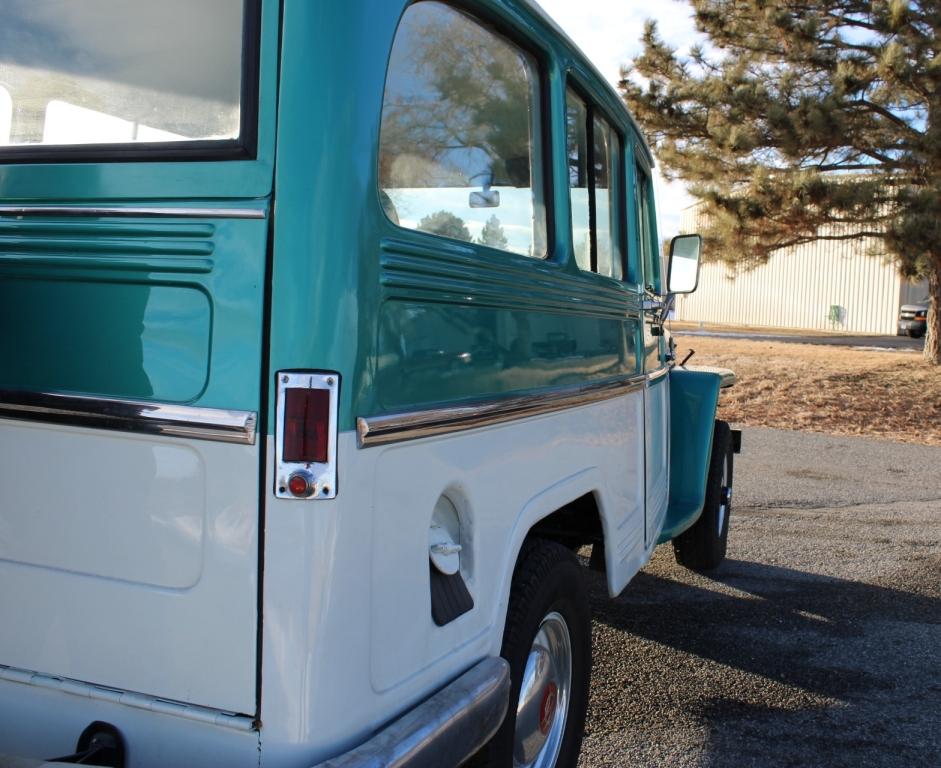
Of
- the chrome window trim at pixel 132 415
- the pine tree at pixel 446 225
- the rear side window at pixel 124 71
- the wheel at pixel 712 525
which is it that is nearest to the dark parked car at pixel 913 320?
the wheel at pixel 712 525

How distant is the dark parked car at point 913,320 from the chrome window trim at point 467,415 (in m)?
27.9

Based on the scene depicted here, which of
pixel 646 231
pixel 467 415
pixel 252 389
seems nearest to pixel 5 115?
pixel 252 389

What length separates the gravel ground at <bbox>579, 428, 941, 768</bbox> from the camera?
3.33 meters

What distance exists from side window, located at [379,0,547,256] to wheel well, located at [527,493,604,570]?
3.08 feet

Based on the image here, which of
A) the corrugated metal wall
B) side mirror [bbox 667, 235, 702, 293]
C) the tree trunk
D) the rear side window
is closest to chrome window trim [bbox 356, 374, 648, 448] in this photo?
the rear side window

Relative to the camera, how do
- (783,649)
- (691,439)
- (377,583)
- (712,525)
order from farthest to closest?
(712,525) < (691,439) < (783,649) < (377,583)

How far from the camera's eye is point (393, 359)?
1.92 meters

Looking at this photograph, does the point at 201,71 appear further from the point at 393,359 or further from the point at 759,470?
the point at 759,470

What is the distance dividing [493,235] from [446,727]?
1.18 metres

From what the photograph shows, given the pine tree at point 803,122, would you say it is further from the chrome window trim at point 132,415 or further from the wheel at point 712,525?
the chrome window trim at point 132,415

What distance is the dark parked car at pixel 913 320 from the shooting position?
91.8 feet

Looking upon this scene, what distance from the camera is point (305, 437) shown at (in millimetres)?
1769

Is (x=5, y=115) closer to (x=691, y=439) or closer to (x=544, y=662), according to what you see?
(x=544, y=662)

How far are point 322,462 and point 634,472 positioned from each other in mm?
1927
